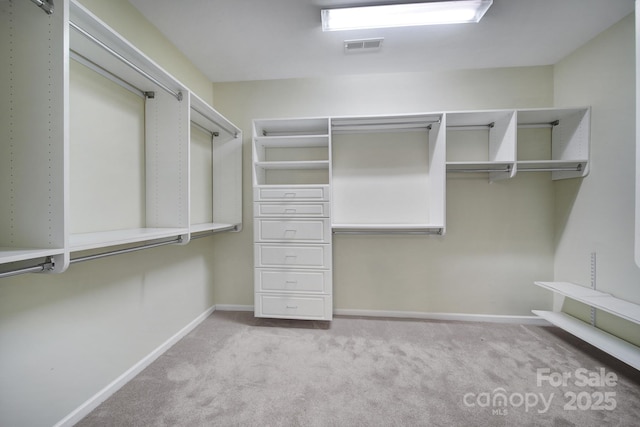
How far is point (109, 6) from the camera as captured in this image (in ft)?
4.90

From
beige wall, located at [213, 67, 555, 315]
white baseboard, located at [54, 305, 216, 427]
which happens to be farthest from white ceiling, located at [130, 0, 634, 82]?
white baseboard, located at [54, 305, 216, 427]

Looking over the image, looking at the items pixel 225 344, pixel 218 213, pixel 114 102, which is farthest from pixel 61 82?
pixel 225 344

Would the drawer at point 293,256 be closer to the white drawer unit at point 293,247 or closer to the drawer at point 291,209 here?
the white drawer unit at point 293,247

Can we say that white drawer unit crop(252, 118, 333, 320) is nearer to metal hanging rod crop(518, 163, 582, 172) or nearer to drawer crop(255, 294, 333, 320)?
drawer crop(255, 294, 333, 320)

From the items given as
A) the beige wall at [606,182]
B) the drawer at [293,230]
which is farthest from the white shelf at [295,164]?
the beige wall at [606,182]

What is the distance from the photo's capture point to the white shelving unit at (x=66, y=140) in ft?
3.01

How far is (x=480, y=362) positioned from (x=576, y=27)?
267cm

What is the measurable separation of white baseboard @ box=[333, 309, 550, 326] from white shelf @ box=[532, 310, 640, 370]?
22cm

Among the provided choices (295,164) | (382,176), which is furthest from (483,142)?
(295,164)

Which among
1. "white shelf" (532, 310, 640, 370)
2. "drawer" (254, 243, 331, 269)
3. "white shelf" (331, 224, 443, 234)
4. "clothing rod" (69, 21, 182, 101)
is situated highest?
"clothing rod" (69, 21, 182, 101)

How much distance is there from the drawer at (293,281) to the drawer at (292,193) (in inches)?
26.5

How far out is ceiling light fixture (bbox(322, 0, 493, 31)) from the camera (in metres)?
1.60

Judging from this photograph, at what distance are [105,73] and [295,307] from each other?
7.02ft

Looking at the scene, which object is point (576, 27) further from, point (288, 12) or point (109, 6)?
point (109, 6)
